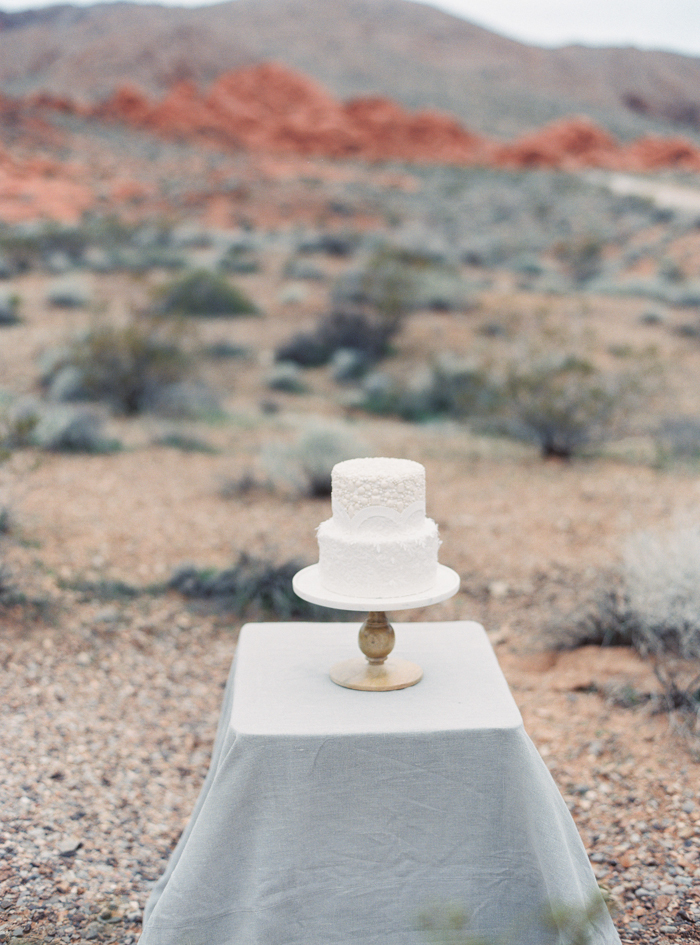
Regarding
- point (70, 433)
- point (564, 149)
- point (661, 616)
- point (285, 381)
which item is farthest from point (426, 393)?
point (564, 149)

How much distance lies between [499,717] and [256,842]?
80 cm

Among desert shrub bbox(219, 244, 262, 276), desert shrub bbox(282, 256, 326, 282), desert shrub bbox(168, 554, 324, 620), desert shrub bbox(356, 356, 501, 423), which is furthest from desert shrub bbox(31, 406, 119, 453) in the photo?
desert shrub bbox(219, 244, 262, 276)

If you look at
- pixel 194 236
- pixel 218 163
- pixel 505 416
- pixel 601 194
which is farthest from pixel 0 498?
pixel 218 163

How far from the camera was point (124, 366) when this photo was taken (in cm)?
1026

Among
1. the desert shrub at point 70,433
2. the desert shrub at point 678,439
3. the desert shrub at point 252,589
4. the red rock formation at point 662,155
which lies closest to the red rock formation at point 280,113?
the red rock formation at point 662,155

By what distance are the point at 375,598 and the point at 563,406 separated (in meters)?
6.42

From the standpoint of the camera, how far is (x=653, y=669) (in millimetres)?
4207

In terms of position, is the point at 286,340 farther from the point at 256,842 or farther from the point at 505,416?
the point at 256,842

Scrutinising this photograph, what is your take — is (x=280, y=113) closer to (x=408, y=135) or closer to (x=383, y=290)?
(x=408, y=135)

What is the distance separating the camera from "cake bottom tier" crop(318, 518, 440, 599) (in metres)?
2.72

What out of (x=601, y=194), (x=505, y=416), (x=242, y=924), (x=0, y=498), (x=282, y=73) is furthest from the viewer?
(x=282, y=73)

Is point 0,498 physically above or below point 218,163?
above

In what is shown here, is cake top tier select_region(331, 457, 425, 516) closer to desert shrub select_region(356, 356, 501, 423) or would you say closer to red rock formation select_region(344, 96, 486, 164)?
desert shrub select_region(356, 356, 501, 423)

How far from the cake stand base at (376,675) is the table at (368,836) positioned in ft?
0.56
